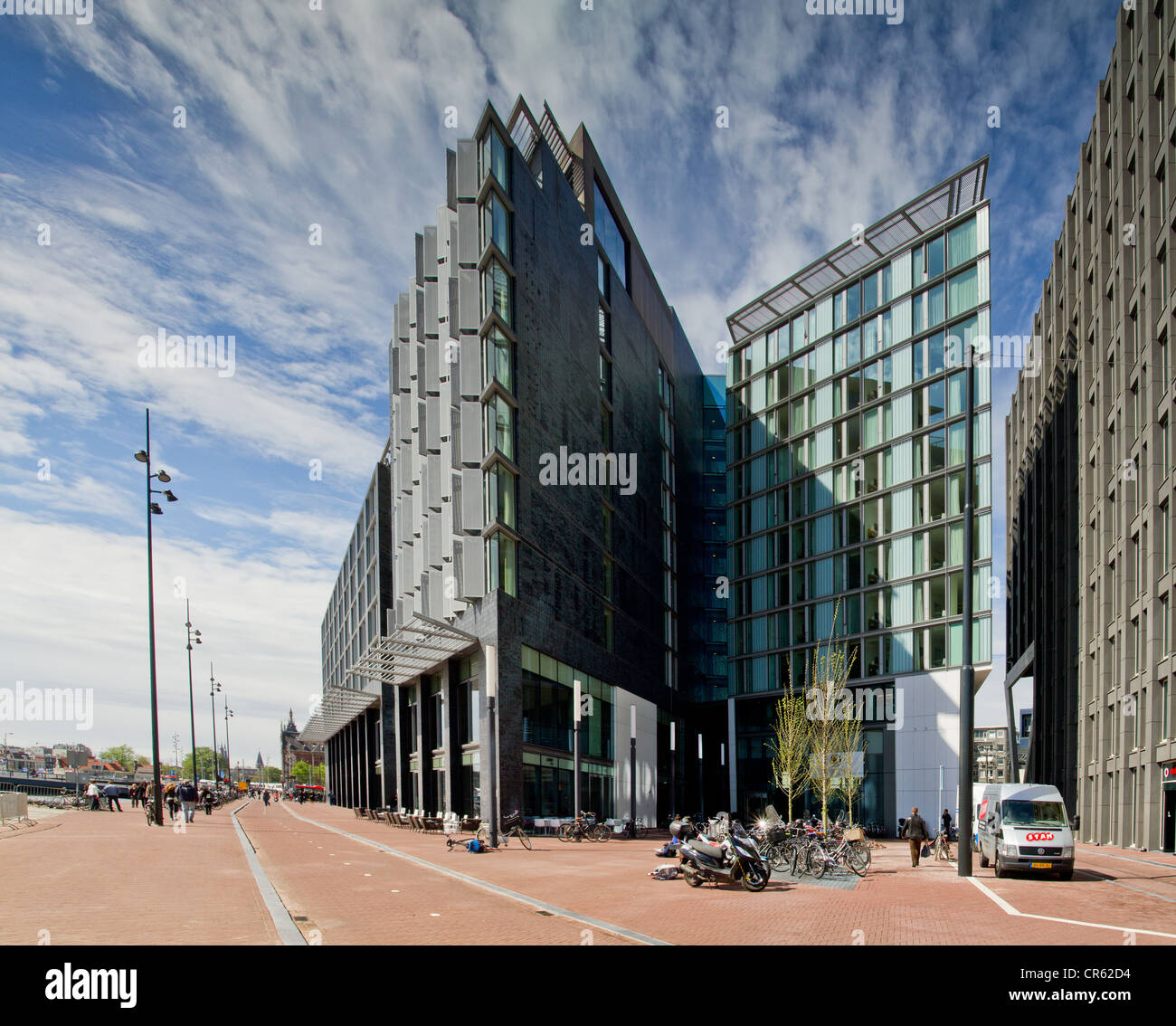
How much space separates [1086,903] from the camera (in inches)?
628

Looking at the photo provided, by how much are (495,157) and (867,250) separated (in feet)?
91.3

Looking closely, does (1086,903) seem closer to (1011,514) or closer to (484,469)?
(484,469)

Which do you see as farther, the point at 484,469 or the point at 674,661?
the point at 674,661

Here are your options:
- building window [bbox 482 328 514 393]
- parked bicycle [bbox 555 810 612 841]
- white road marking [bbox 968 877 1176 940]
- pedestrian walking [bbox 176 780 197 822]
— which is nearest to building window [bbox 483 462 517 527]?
building window [bbox 482 328 514 393]

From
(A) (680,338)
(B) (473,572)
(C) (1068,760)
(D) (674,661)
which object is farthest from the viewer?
(A) (680,338)

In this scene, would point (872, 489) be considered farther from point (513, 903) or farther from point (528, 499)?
point (513, 903)

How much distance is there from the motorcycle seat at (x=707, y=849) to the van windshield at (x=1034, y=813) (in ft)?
24.7

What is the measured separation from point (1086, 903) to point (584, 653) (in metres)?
32.5

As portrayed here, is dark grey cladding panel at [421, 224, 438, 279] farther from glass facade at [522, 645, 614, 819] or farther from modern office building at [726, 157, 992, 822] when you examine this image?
modern office building at [726, 157, 992, 822]

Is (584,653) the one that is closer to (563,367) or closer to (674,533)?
(563,367)
